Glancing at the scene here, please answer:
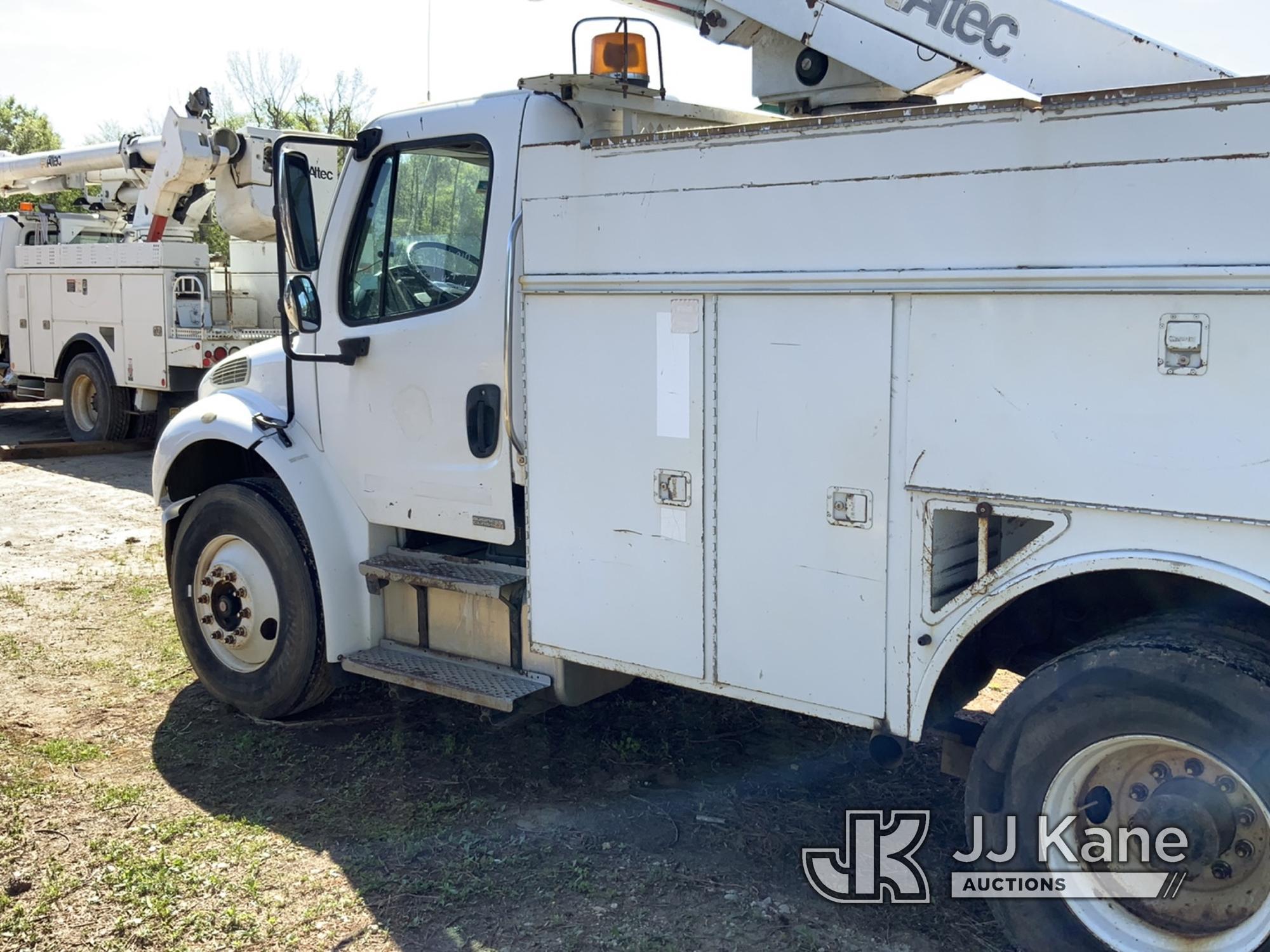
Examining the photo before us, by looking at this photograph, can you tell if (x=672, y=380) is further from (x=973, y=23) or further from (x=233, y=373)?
(x=233, y=373)

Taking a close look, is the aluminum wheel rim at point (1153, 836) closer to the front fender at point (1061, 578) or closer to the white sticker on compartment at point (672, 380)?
the front fender at point (1061, 578)

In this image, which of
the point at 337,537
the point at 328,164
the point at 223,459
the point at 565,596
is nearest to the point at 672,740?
the point at 565,596

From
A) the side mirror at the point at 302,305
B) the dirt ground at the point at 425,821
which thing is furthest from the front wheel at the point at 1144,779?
the side mirror at the point at 302,305

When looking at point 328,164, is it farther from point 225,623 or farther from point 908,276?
point 908,276

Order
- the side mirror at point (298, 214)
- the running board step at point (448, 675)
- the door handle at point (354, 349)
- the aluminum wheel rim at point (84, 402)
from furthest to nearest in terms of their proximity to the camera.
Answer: the aluminum wheel rim at point (84, 402) → the door handle at point (354, 349) → the side mirror at point (298, 214) → the running board step at point (448, 675)

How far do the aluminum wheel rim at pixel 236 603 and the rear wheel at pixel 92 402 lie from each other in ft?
28.1

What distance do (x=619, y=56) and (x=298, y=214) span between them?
1.40 m

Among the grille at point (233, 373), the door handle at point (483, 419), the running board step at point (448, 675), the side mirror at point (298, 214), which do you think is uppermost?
the side mirror at point (298, 214)

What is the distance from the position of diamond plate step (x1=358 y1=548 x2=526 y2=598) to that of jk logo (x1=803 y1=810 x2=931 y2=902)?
1.43 meters

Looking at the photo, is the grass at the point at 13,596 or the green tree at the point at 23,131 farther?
the green tree at the point at 23,131

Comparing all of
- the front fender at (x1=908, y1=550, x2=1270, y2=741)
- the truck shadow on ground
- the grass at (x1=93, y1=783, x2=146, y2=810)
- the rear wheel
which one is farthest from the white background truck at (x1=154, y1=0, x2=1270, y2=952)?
the rear wheel

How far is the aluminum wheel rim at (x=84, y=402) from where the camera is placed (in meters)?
13.8

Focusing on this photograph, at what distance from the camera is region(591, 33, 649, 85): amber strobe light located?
454 cm

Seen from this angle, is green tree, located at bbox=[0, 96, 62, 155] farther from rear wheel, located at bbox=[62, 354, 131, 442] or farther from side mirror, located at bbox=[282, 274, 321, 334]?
side mirror, located at bbox=[282, 274, 321, 334]
